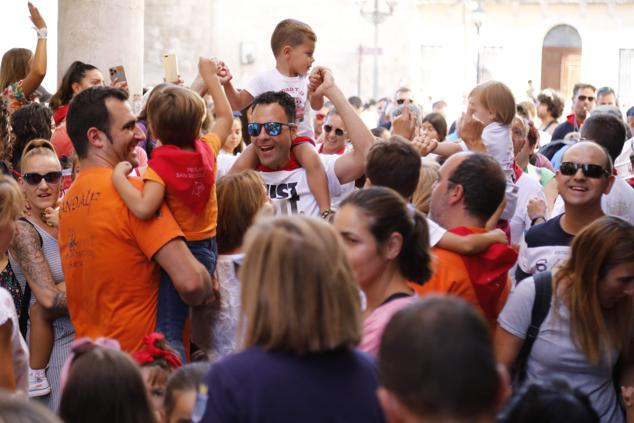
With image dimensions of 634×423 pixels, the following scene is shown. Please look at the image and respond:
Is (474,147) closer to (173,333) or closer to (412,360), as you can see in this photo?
(173,333)

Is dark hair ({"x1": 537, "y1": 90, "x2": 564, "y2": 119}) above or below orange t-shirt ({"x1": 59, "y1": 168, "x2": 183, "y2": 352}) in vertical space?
above

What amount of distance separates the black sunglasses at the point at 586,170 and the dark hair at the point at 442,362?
3.34m

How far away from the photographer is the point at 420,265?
412 cm

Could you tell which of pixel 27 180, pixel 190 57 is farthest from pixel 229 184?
pixel 190 57

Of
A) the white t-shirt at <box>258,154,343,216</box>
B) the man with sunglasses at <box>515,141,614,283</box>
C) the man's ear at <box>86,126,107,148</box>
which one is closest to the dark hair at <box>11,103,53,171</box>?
the white t-shirt at <box>258,154,343,216</box>

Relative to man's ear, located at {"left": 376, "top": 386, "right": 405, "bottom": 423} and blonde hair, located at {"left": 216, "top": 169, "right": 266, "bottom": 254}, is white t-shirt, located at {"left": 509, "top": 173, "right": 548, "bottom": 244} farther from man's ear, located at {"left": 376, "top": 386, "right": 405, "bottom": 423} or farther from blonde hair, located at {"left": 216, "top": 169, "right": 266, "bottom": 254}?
man's ear, located at {"left": 376, "top": 386, "right": 405, "bottom": 423}

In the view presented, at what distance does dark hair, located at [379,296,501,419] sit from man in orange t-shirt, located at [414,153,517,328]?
79.8 inches

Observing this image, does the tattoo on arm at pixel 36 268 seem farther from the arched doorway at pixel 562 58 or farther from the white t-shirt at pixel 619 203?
the arched doorway at pixel 562 58

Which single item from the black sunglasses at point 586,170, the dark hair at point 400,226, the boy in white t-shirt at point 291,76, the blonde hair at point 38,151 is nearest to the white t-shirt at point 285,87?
the boy in white t-shirt at point 291,76

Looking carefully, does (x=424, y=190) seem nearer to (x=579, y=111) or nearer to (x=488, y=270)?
(x=488, y=270)

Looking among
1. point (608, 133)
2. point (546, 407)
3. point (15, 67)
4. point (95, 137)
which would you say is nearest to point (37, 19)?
point (15, 67)

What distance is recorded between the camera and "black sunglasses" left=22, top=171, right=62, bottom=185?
5.74 metres

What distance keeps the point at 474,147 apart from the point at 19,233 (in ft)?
9.66

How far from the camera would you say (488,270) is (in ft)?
15.6
